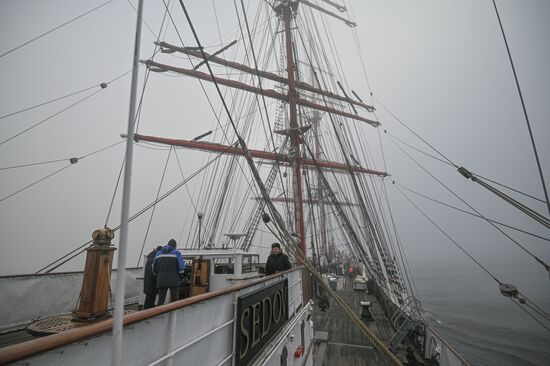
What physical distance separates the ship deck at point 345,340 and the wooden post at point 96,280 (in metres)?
6.17

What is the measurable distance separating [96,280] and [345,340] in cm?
848

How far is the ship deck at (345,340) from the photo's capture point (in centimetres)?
682

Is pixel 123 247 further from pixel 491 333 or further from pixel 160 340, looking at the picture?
pixel 491 333

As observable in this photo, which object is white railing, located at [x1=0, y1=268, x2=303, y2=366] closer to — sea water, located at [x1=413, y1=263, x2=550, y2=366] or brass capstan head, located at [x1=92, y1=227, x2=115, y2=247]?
brass capstan head, located at [x1=92, y1=227, x2=115, y2=247]

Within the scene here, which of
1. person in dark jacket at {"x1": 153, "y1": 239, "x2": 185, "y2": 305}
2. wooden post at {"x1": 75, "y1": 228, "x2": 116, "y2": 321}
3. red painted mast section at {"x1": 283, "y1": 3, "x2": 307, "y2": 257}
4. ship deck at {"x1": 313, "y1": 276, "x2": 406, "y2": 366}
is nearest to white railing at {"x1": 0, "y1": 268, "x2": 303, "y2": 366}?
wooden post at {"x1": 75, "y1": 228, "x2": 116, "y2": 321}

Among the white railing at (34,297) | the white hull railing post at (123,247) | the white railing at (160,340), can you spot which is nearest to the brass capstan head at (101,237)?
the white railing at (160,340)

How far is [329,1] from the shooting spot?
47.4ft

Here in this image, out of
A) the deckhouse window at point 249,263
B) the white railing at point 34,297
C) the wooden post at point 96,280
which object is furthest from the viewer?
the deckhouse window at point 249,263

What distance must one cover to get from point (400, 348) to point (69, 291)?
9607mm

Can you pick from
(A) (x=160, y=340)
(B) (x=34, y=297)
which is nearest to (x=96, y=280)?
(A) (x=160, y=340)

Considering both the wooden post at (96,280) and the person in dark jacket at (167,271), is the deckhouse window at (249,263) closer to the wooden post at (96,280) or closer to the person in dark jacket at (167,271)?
the person in dark jacket at (167,271)

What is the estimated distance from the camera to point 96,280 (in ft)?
8.63

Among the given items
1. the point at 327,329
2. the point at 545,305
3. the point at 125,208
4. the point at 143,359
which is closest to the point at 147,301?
the point at 143,359

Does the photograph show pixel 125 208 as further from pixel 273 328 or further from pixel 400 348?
pixel 400 348
